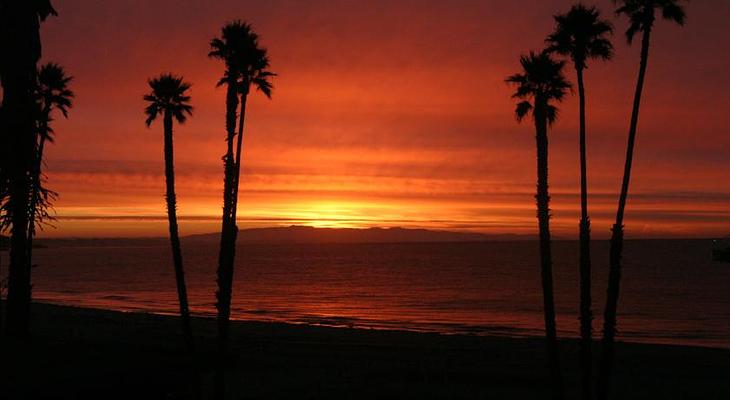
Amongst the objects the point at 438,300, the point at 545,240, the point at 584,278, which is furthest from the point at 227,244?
the point at 438,300

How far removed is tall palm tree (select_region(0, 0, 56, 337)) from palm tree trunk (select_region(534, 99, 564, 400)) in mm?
16096

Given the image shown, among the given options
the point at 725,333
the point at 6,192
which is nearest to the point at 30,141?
the point at 6,192

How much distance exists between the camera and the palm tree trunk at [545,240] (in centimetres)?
2477

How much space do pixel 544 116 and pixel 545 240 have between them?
3.99 meters

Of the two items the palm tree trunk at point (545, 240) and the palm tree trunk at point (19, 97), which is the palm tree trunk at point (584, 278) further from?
the palm tree trunk at point (19, 97)

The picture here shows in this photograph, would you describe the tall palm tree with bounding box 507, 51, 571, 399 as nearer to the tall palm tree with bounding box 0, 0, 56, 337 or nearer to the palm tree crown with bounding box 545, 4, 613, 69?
the palm tree crown with bounding box 545, 4, 613, 69

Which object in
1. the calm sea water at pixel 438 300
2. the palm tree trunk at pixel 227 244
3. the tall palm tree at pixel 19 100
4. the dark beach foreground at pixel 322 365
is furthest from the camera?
the calm sea water at pixel 438 300

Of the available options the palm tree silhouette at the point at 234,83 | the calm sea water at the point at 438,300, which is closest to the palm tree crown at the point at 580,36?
the palm tree silhouette at the point at 234,83

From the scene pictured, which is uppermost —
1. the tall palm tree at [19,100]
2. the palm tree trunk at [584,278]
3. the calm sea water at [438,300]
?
the tall palm tree at [19,100]

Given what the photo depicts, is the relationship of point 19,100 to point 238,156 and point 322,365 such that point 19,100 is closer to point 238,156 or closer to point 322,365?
point 238,156

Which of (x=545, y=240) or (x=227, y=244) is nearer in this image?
(x=545, y=240)

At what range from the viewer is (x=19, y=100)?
2534cm

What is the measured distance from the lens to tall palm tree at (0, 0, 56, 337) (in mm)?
25016

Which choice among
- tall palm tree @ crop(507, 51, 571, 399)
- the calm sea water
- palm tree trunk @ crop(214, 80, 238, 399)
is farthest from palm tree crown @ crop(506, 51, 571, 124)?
the calm sea water
